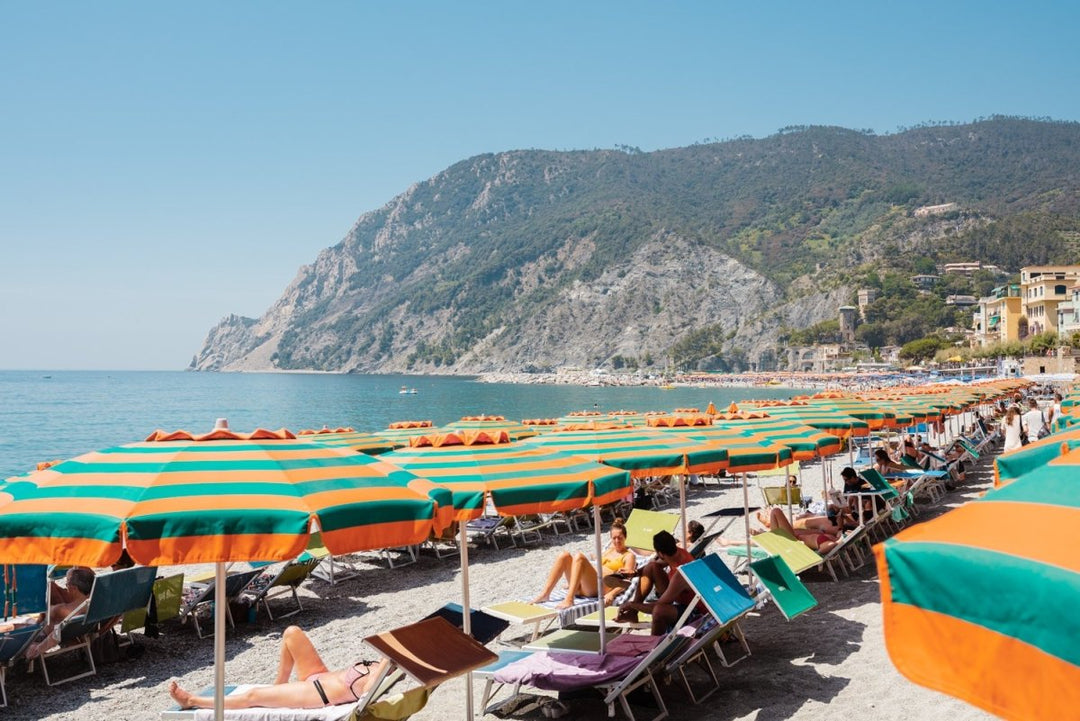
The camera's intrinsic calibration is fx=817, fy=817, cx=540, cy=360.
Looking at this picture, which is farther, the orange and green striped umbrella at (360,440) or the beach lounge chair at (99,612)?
the orange and green striped umbrella at (360,440)

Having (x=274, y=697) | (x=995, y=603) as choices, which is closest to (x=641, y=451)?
(x=274, y=697)

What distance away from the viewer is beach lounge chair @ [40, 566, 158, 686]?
709 centimetres

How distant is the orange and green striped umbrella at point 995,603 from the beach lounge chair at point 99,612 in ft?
23.1

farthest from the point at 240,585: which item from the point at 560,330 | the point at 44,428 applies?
the point at 560,330

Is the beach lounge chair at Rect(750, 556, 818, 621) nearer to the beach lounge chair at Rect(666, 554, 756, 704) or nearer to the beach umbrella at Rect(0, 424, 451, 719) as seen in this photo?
the beach lounge chair at Rect(666, 554, 756, 704)

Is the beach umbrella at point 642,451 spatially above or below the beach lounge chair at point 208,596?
above

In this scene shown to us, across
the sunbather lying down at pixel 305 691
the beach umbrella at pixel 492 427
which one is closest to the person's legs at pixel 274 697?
the sunbather lying down at pixel 305 691

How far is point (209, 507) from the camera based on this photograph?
12.2ft

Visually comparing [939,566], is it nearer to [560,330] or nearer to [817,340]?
[817,340]

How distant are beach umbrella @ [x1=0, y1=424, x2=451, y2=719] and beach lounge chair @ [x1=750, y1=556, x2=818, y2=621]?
129 inches

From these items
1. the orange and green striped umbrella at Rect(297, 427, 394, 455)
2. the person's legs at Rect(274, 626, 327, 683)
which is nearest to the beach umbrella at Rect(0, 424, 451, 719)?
the person's legs at Rect(274, 626, 327, 683)

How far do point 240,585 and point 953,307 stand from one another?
15257cm

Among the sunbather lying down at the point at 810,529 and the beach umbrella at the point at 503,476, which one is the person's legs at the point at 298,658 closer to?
the beach umbrella at the point at 503,476

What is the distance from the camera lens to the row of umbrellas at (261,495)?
12.0ft
